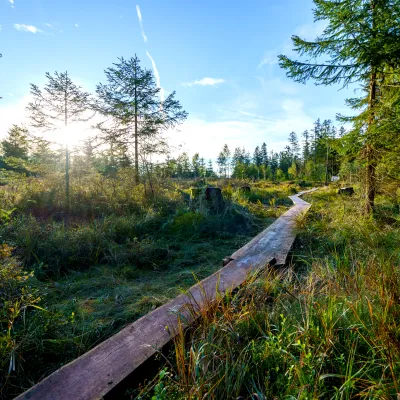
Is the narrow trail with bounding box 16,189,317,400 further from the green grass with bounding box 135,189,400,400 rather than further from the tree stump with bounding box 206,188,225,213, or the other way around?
the tree stump with bounding box 206,188,225,213

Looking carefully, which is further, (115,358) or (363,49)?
(363,49)

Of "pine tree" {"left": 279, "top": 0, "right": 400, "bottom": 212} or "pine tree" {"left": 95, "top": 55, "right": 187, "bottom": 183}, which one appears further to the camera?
"pine tree" {"left": 95, "top": 55, "right": 187, "bottom": 183}

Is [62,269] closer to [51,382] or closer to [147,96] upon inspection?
[51,382]

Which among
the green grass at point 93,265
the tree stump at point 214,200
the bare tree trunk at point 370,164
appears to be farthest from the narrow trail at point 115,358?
the bare tree trunk at point 370,164

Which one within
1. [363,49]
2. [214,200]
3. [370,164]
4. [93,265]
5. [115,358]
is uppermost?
[363,49]

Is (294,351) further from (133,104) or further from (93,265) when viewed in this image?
(133,104)

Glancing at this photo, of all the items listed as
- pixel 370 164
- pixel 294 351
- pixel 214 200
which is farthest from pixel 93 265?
pixel 370 164

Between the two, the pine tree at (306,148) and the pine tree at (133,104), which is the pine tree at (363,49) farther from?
the pine tree at (306,148)

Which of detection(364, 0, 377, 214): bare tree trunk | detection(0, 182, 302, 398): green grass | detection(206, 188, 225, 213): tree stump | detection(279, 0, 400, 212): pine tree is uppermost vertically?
detection(279, 0, 400, 212): pine tree

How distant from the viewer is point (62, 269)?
12.9ft

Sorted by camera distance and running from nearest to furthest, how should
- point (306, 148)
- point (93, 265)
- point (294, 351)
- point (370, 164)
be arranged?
point (294, 351), point (93, 265), point (370, 164), point (306, 148)

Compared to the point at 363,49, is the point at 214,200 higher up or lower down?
lower down

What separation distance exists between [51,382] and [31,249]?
11.3ft

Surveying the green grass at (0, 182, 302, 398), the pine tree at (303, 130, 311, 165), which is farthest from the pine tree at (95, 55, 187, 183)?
the pine tree at (303, 130, 311, 165)
